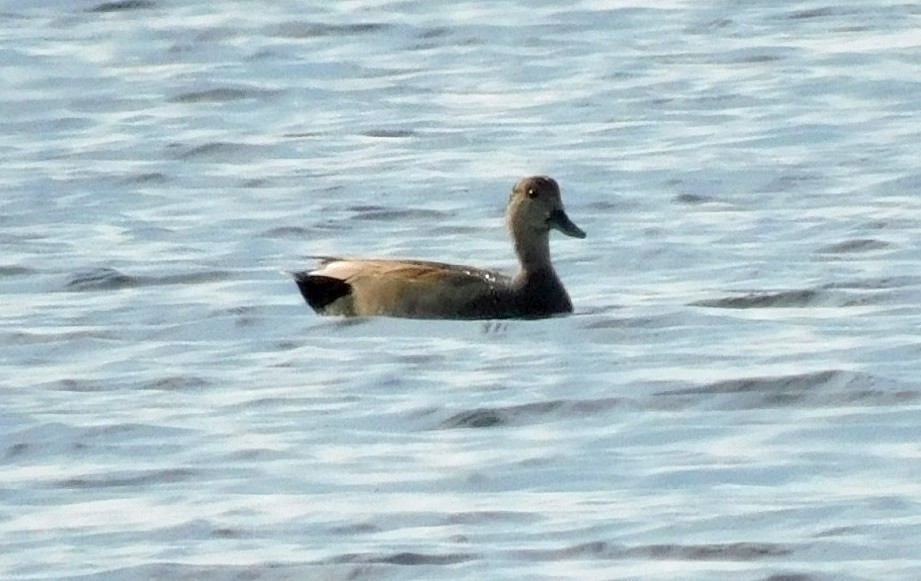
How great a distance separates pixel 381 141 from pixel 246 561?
32.8 ft

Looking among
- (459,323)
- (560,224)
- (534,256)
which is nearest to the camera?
(459,323)

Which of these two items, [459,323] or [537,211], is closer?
[459,323]

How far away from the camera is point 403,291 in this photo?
14258mm

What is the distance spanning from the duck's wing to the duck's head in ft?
1.55

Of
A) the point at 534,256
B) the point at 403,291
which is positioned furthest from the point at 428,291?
the point at 534,256

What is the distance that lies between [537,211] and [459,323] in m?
0.87

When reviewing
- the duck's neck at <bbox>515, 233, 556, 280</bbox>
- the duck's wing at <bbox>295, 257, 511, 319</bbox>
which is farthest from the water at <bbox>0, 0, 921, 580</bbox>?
the duck's neck at <bbox>515, 233, 556, 280</bbox>

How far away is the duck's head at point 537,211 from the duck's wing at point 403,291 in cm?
47

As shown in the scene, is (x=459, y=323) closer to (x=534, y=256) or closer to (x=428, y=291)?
(x=428, y=291)

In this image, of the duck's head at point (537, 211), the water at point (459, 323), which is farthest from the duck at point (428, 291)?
the duck's head at point (537, 211)

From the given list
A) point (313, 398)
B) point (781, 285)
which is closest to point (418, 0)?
point (781, 285)

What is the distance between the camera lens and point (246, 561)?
978 cm

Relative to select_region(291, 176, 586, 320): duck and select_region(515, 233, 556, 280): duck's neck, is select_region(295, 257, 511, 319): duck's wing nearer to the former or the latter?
select_region(291, 176, 586, 320): duck

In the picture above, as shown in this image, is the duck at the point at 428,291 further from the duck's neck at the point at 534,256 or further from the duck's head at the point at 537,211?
the duck's head at the point at 537,211
